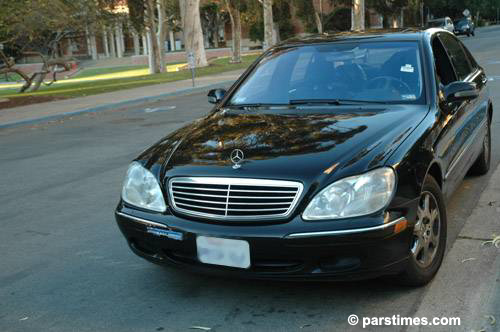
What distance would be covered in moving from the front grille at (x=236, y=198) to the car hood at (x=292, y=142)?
5 centimetres

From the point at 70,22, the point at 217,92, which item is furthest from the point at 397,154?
the point at 70,22

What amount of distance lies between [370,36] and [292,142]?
1.78 m

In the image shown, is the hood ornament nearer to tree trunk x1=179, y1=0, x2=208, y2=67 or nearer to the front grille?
the front grille

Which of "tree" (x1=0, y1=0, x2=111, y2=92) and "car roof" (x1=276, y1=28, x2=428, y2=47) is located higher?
"tree" (x1=0, y1=0, x2=111, y2=92)

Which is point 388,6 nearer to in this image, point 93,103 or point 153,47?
point 153,47

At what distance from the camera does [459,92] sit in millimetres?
4559

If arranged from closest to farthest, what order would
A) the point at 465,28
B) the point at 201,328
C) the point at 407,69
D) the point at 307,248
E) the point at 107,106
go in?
the point at 307,248 < the point at 201,328 < the point at 407,69 < the point at 107,106 < the point at 465,28

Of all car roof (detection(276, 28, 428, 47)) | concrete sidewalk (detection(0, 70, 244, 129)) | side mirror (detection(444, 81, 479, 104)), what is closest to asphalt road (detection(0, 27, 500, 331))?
side mirror (detection(444, 81, 479, 104))

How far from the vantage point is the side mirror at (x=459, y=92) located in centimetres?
456

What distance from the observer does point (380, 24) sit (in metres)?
72.2

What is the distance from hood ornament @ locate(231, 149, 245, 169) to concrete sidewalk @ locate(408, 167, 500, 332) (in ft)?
4.22

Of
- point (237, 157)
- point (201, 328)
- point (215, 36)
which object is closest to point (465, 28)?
point (215, 36)

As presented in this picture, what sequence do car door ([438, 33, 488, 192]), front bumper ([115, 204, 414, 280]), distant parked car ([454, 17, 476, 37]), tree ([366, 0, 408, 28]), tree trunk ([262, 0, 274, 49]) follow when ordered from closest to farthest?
front bumper ([115, 204, 414, 280]) < car door ([438, 33, 488, 192]) < tree trunk ([262, 0, 274, 49]) < distant parked car ([454, 17, 476, 37]) < tree ([366, 0, 408, 28])

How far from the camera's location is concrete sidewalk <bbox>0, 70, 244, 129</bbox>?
1540 centimetres
